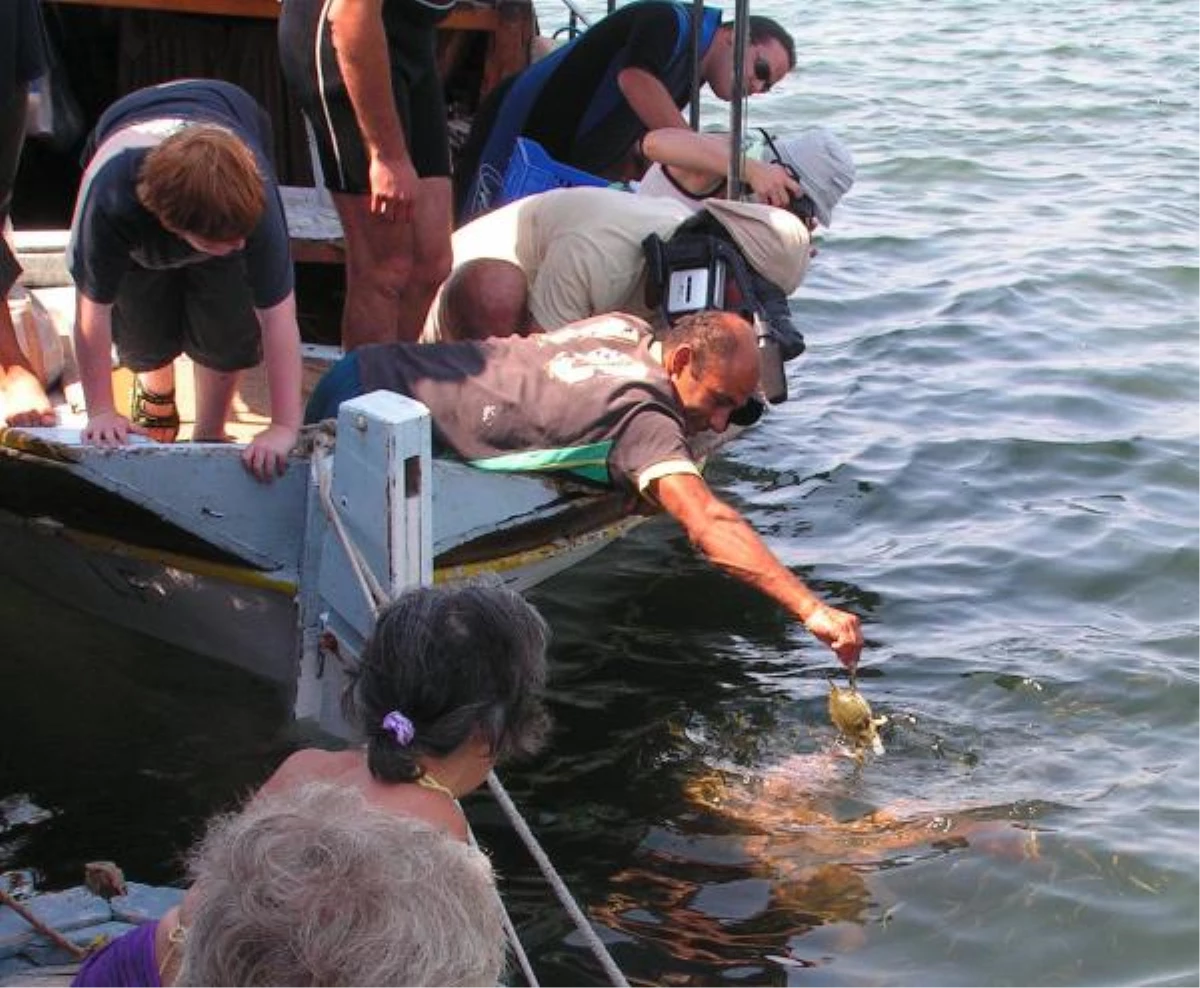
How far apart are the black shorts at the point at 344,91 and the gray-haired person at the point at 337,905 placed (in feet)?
12.7

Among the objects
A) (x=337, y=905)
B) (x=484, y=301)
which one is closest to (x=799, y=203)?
(x=484, y=301)

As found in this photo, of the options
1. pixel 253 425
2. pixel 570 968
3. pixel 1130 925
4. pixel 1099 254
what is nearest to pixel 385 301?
pixel 253 425

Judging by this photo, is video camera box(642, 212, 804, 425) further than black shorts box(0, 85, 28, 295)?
Yes

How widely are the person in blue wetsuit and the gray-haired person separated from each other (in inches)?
200

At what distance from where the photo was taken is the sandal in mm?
5242

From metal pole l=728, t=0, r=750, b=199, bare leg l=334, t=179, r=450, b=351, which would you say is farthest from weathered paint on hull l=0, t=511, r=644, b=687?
metal pole l=728, t=0, r=750, b=199

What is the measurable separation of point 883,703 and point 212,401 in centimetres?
234

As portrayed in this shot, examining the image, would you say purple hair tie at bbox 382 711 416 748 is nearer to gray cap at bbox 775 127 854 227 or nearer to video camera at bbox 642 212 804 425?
video camera at bbox 642 212 804 425

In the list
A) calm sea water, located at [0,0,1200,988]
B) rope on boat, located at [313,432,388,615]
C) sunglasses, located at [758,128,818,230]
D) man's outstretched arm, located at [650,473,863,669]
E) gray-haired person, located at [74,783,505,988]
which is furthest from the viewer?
sunglasses, located at [758,128,818,230]

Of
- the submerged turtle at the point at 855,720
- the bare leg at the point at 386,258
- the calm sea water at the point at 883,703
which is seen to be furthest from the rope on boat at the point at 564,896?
the bare leg at the point at 386,258

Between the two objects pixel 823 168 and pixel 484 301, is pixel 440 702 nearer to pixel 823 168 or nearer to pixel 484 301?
pixel 484 301

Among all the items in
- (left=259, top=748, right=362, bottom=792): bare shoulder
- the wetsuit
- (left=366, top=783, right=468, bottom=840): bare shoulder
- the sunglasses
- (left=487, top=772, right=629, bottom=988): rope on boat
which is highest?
the wetsuit

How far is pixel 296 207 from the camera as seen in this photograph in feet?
23.9

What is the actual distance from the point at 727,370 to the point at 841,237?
714 centimetres
